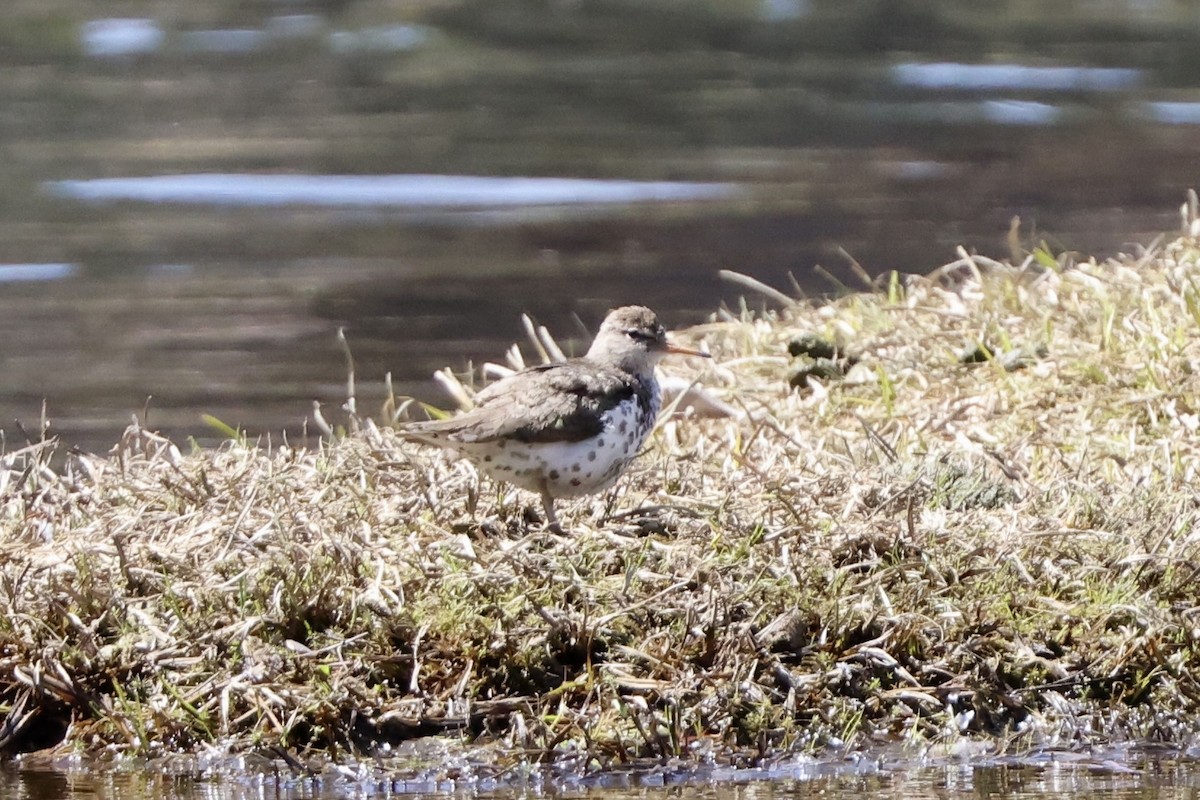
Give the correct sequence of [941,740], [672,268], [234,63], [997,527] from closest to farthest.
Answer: [941,740] → [997,527] → [672,268] → [234,63]

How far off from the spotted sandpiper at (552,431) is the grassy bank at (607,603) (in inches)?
7.0

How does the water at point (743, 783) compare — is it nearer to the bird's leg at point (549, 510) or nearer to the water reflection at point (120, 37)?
the bird's leg at point (549, 510)

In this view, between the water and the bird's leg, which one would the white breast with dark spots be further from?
the water

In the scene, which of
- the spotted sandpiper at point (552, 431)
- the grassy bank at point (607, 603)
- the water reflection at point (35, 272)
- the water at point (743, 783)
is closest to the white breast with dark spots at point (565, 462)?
the spotted sandpiper at point (552, 431)

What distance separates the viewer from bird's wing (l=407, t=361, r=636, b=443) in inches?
238

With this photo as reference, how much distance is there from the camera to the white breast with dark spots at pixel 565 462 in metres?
6.01

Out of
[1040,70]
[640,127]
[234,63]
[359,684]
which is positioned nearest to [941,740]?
[359,684]

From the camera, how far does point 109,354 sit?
1064cm

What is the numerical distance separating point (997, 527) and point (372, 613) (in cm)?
195

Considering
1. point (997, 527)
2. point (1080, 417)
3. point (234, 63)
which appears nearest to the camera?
point (997, 527)

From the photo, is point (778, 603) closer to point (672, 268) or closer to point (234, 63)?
point (672, 268)

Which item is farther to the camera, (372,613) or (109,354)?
(109,354)

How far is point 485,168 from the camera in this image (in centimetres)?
1529

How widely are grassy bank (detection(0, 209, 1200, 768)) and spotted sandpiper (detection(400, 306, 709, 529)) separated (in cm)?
18
